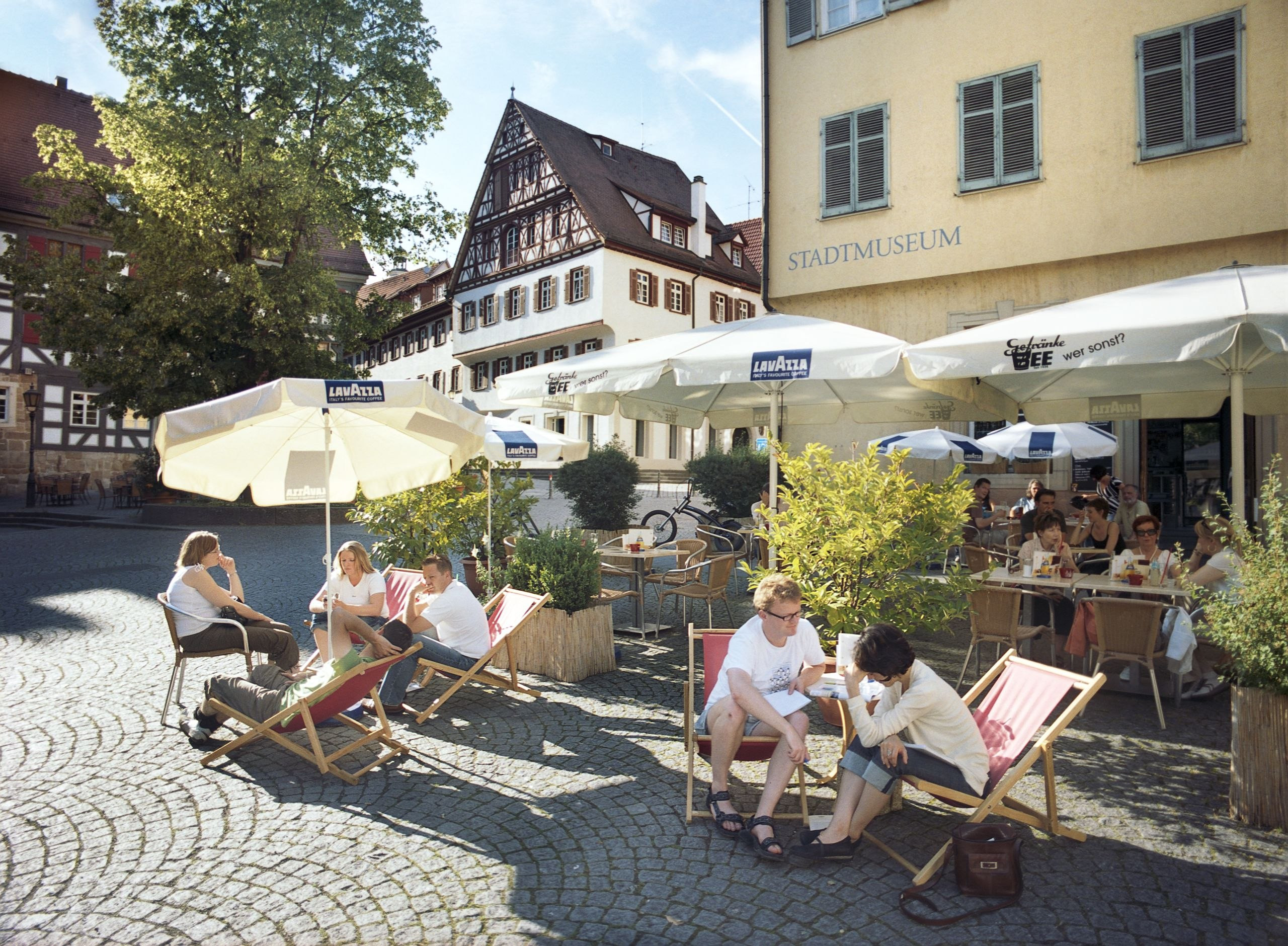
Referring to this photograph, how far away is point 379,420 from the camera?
6742 mm

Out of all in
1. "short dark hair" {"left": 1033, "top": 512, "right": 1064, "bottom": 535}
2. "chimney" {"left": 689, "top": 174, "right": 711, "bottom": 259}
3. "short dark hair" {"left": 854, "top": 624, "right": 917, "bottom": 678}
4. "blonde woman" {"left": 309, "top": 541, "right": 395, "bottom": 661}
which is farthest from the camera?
"chimney" {"left": 689, "top": 174, "right": 711, "bottom": 259}

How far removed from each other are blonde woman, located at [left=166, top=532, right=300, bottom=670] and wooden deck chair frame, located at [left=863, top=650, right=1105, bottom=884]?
444cm

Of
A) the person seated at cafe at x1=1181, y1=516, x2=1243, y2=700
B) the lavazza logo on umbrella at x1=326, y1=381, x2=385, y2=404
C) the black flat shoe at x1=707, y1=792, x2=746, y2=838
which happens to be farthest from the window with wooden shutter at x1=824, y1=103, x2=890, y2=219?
the black flat shoe at x1=707, y1=792, x2=746, y2=838

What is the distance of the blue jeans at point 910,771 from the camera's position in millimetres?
3914

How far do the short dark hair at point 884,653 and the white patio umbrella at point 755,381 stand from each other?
100 inches

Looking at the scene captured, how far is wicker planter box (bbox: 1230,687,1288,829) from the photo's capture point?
13.5ft

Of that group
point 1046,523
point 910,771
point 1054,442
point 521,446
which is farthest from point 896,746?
point 1054,442

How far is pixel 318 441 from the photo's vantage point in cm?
702

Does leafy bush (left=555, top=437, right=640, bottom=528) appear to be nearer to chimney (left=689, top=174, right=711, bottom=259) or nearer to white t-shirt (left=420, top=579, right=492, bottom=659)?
white t-shirt (left=420, top=579, right=492, bottom=659)

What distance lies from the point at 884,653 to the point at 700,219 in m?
40.4

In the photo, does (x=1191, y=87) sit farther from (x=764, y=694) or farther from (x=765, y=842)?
(x=765, y=842)

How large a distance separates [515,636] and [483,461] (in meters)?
3.96

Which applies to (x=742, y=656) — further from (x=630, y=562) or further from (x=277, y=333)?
(x=277, y=333)

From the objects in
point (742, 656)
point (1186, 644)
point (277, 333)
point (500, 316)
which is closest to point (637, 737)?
point (742, 656)
